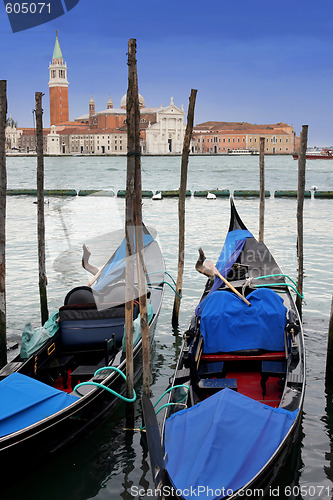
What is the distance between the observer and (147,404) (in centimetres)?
324

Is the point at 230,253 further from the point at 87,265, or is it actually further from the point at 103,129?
the point at 103,129

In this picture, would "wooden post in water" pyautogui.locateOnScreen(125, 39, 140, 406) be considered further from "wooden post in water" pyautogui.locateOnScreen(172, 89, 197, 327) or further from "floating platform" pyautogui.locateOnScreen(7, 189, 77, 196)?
"floating platform" pyautogui.locateOnScreen(7, 189, 77, 196)

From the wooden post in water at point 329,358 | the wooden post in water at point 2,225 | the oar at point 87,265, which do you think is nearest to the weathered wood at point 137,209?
the wooden post in water at point 2,225

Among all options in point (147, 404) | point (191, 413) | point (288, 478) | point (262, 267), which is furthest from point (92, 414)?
point (262, 267)

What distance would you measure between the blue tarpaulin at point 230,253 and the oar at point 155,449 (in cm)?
199

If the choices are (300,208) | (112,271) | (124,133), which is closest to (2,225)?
(112,271)

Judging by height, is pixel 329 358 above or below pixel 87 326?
below

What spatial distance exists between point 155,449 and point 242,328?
129cm

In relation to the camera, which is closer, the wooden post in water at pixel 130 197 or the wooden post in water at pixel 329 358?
the wooden post in water at pixel 130 197

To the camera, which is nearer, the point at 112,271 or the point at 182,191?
the point at 182,191

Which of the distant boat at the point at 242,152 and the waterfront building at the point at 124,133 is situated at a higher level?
the waterfront building at the point at 124,133

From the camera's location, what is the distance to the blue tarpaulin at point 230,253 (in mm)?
5097

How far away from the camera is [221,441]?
250 cm

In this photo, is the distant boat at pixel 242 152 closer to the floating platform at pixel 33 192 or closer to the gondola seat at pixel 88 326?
the floating platform at pixel 33 192
